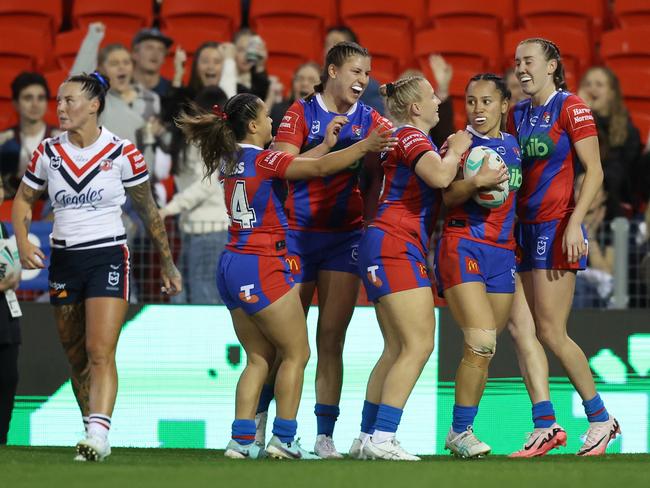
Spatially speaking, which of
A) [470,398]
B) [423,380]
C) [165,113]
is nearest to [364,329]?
[423,380]

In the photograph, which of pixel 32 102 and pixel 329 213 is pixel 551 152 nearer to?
pixel 329 213

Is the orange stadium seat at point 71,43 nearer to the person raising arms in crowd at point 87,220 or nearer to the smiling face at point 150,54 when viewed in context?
the smiling face at point 150,54

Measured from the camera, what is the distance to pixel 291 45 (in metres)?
12.9

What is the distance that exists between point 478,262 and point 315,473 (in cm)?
166

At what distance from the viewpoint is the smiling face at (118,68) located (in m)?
10.4

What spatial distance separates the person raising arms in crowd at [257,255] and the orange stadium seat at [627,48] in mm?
6127

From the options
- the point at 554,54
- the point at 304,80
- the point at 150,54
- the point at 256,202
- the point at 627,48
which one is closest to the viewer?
the point at 256,202

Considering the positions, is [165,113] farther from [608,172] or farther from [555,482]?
[555,482]

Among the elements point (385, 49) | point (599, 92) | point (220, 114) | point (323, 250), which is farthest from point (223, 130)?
point (385, 49)

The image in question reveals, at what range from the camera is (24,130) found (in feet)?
34.8

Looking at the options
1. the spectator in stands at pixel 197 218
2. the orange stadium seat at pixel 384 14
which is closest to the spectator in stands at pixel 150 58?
the spectator in stands at pixel 197 218

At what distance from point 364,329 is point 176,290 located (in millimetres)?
1974

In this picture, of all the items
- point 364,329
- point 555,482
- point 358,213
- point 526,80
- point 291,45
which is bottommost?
point 555,482

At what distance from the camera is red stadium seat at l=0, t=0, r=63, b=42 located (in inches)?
515
